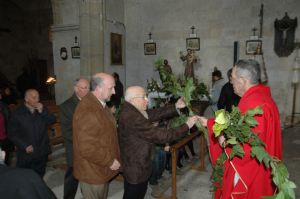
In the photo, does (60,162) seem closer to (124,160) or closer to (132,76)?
(124,160)

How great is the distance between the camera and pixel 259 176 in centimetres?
254

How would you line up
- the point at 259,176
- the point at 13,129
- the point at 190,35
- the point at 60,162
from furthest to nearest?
the point at 190,35
the point at 60,162
the point at 13,129
the point at 259,176

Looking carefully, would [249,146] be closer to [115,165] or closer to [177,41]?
[115,165]

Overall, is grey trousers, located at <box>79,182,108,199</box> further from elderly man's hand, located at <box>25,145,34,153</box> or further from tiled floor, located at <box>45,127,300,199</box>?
tiled floor, located at <box>45,127,300,199</box>

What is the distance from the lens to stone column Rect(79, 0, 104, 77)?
9.10 m

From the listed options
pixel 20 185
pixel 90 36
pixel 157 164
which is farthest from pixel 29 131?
pixel 90 36

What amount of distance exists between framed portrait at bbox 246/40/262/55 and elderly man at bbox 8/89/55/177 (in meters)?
7.65

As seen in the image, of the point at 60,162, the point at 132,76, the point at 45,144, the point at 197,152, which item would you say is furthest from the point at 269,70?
the point at 45,144

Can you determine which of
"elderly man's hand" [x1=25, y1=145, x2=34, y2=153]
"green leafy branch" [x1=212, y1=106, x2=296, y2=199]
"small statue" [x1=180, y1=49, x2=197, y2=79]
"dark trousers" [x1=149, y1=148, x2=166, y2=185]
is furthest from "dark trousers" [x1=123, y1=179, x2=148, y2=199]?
"small statue" [x1=180, y1=49, x2=197, y2=79]

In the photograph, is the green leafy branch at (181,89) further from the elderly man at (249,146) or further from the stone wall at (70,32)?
the stone wall at (70,32)

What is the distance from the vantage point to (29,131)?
12.8 ft

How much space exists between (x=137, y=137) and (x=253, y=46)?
7.82 metres

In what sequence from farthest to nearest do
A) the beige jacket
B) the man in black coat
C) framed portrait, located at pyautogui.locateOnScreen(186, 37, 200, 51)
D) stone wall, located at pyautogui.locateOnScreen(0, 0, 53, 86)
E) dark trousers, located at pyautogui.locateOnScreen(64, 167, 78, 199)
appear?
stone wall, located at pyautogui.locateOnScreen(0, 0, 53, 86), framed portrait, located at pyautogui.locateOnScreen(186, 37, 200, 51), dark trousers, located at pyautogui.locateOnScreen(64, 167, 78, 199), the beige jacket, the man in black coat

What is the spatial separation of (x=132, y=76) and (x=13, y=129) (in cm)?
814
